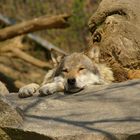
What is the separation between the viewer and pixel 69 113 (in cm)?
570

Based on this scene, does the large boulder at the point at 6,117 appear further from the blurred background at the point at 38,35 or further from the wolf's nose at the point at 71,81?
the blurred background at the point at 38,35

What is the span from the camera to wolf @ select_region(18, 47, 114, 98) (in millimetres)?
7027

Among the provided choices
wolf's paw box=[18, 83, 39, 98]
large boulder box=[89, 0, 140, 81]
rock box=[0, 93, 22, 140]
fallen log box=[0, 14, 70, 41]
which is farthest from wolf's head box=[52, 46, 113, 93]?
fallen log box=[0, 14, 70, 41]

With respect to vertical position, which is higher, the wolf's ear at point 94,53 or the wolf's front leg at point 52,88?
the wolf's ear at point 94,53

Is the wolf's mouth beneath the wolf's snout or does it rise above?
beneath

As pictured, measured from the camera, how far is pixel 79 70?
24.8 feet

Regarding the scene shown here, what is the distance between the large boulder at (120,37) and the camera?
7.93 metres

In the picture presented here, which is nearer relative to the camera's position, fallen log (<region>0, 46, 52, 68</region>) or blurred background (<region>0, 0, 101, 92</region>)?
fallen log (<region>0, 46, 52, 68</region>)

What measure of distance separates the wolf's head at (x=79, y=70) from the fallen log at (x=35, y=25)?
4551mm

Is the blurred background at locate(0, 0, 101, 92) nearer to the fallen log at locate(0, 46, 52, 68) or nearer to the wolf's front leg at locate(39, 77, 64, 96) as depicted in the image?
the fallen log at locate(0, 46, 52, 68)

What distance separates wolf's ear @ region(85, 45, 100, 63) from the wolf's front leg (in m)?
0.73

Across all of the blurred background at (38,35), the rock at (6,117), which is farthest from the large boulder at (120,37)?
the blurred background at (38,35)

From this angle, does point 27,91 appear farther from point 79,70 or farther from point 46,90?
point 79,70

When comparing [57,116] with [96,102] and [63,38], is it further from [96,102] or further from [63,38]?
[63,38]
